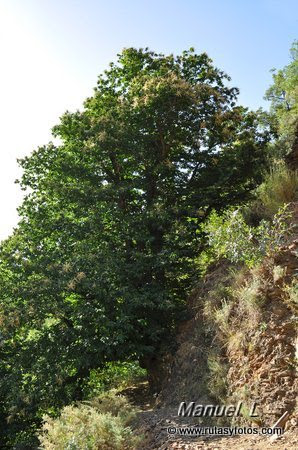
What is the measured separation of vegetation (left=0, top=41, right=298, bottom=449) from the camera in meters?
6.88

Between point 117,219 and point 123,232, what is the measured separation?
38cm

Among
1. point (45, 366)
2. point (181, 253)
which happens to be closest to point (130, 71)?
point (181, 253)

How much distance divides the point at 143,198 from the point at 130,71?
4.34 meters

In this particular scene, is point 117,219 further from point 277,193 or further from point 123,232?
point 277,193

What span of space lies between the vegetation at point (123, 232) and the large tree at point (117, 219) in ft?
0.11

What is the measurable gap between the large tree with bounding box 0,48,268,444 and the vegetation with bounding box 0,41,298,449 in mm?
32

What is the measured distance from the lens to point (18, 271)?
803 centimetres

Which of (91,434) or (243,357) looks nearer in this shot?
(91,434)

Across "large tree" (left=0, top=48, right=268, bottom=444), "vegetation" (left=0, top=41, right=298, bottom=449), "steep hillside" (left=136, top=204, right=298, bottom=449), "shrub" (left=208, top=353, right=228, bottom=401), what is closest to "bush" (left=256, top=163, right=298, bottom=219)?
"vegetation" (left=0, top=41, right=298, bottom=449)

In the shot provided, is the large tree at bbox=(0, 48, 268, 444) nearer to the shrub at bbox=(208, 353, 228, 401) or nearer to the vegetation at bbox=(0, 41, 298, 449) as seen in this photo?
the vegetation at bbox=(0, 41, 298, 449)

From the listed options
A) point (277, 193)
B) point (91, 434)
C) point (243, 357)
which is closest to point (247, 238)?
point (243, 357)

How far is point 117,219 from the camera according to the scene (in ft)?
28.2

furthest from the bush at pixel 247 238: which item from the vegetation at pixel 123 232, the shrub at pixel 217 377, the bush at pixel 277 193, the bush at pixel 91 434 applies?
the bush at pixel 91 434

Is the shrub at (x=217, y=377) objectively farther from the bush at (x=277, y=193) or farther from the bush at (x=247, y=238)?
the bush at (x=277, y=193)
